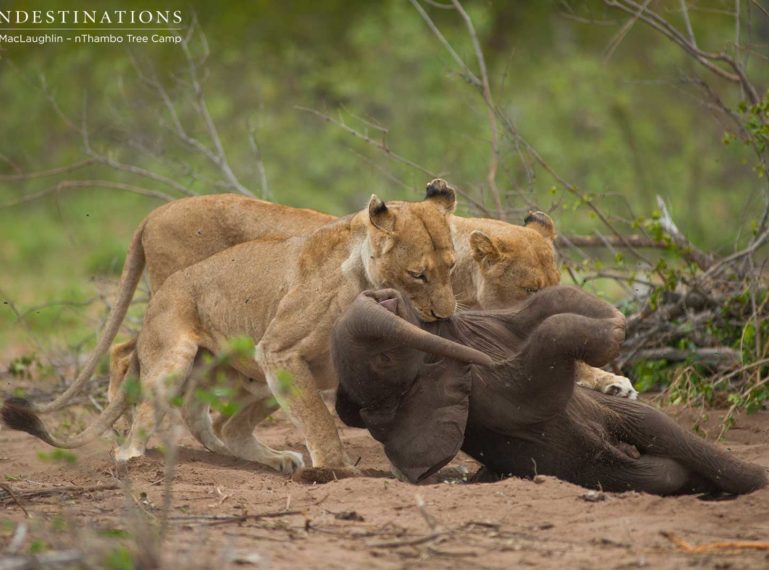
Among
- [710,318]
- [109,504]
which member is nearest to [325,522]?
[109,504]

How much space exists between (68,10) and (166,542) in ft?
44.5

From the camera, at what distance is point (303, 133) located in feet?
50.0

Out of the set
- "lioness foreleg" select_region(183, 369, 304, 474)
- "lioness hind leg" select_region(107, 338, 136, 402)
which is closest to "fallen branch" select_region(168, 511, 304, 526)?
"lioness foreleg" select_region(183, 369, 304, 474)

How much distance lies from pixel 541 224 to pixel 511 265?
0.48 metres

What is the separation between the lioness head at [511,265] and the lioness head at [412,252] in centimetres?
44

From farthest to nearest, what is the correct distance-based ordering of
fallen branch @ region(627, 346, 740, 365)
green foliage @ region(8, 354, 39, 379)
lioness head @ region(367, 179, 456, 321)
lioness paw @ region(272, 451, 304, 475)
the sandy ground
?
green foliage @ region(8, 354, 39, 379), fallen branch @ region(627, 346, 740, 365), lioness paw @ region(272, 451, 304, 475), lioness head @ region(367, 179, 456, 321), the sandy ground

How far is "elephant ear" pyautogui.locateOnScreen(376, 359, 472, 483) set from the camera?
4574 mm

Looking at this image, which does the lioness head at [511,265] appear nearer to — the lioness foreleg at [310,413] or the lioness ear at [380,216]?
the lioness ear at [380,216]

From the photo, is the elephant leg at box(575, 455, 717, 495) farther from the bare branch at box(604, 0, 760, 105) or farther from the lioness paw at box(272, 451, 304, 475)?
the bare branch at box(604, 0, 760, 105)

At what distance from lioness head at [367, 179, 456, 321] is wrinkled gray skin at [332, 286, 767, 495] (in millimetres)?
238

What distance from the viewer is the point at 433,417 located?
4582 mm

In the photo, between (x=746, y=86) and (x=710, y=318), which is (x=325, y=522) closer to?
(x=710, y=318)

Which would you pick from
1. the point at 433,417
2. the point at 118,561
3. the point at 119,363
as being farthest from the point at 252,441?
the point at 118,561

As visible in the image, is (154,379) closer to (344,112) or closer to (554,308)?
(554,308)
